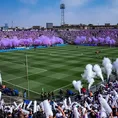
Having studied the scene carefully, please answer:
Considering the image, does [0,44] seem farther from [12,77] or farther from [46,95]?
[46,95]

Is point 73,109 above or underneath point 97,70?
above

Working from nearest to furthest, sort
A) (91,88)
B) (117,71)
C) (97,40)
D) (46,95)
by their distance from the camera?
1. (46,95)
2. (91,88)
3. (117,71)
4. (97,40)

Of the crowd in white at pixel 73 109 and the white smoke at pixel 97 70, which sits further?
the white smoke at pixel 97 70

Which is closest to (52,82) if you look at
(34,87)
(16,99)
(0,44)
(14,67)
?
(34,87)

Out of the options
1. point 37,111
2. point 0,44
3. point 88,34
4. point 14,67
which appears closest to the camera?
point 37,111

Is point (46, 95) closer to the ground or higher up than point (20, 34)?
closer to the ground

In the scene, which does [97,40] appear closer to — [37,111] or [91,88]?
[91,88]

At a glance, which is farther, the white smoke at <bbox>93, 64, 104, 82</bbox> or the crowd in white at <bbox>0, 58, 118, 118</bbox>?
the white smoke at <bbox>93, 64, 104, 82</bbox>

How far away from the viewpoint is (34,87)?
96.8ft

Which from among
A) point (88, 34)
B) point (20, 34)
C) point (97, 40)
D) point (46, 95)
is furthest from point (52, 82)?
point (88, 34)

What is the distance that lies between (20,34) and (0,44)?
21960mm

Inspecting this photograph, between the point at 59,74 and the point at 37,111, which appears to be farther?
the point at 59,74

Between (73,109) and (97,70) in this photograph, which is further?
(97,70)

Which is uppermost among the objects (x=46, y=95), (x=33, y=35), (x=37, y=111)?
(x=33, y=35)
